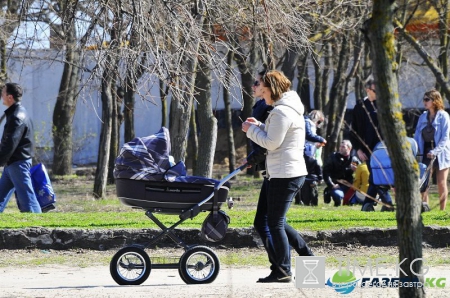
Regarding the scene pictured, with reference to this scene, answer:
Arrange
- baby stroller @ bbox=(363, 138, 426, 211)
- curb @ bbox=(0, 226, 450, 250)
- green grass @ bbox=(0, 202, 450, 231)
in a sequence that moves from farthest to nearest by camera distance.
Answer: baby stroller @ bbox=(363, 138, 426, 211) < green grass @ bbox=(0, 202, 450, 231) < curb @ bbox=(0, 226, 450, 250)

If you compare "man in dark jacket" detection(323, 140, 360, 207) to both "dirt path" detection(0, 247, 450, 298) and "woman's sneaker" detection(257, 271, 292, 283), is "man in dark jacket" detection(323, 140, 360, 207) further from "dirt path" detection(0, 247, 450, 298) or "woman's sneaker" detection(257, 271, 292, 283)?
"woman's sneaker" detection(257, 271, 292, 283)

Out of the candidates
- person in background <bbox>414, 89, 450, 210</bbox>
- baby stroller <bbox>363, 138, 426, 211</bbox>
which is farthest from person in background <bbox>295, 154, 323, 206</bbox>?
person in background <bbox>414, 89, 450, 210</bbox>

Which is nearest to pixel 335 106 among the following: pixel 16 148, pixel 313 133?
pixel 313 133

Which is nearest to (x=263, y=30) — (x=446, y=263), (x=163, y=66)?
(x=163, y=66)

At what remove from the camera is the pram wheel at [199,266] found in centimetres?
757

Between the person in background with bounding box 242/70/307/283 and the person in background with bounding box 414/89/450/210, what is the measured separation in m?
5.18

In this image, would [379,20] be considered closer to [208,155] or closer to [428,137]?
[428,137]

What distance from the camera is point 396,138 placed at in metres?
4.95

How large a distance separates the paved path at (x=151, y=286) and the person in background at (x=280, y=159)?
0.30 m

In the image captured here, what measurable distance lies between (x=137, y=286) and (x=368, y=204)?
6.26 metres

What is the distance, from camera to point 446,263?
8.60 metres

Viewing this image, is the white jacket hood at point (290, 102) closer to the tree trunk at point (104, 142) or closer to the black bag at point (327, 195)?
the black bag at point (327, 195)

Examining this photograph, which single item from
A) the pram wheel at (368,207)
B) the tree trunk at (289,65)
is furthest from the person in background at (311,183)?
the tree trunk at (289,65)

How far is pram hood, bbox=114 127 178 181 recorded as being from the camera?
294 inches
